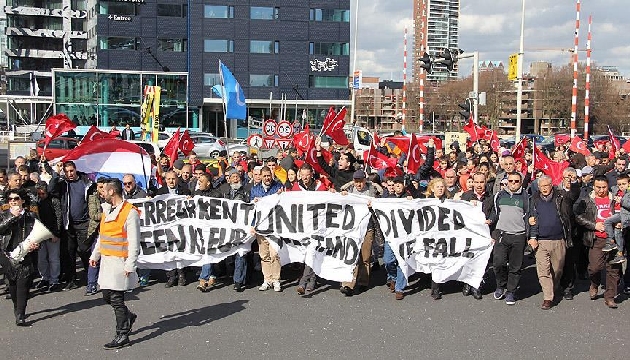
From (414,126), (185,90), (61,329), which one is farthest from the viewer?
(414,126)

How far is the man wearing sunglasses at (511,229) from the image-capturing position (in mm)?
9195

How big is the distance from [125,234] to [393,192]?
4.04m

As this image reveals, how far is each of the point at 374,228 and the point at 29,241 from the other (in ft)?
14.0

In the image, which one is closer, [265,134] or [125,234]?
[125,234]

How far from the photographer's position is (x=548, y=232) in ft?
30.0

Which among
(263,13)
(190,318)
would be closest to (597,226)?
(190,318)

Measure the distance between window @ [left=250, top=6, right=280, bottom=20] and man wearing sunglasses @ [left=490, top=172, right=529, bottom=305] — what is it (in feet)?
189

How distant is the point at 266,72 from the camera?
2542 inches

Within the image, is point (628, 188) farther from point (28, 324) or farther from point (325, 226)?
point (28, 324)

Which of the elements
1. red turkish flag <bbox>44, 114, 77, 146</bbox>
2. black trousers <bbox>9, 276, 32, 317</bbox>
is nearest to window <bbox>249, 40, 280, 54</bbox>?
red turkish flag <bbox>44, 114, 77, 146</bbox>

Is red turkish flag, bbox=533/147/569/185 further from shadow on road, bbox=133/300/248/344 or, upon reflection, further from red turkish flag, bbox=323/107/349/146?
shadow on road, bbox=133/300/248/344

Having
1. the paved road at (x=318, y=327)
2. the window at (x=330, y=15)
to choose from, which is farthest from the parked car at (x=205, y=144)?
the window at (x=330, y=15)

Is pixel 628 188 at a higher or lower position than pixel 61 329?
higher

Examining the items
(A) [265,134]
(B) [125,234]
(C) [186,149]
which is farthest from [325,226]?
(A) [265,134]
